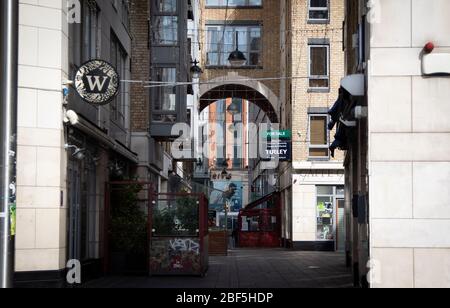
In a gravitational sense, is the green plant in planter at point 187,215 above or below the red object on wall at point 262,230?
above

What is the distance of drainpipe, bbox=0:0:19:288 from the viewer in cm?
704

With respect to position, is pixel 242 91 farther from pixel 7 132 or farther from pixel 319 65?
pixel 7 132

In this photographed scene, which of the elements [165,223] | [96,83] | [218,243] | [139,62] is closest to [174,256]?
[165,223]

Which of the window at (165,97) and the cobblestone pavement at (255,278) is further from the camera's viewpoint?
the window at (165,97)

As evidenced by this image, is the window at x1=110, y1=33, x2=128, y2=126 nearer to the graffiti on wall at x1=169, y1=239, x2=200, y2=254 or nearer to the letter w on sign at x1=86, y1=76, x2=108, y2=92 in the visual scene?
the graffiti on wall at x1=169, y1=239, x2=200, y2=254

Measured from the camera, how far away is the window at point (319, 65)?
3906cm

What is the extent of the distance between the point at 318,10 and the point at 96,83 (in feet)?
83.9

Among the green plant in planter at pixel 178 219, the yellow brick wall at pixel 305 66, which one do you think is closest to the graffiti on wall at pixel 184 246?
the green plant in planter at pixel 178 219

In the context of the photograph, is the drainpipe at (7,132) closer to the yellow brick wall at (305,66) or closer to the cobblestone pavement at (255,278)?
the cobblestone pavement at (255,278)

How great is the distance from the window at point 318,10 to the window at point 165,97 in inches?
467

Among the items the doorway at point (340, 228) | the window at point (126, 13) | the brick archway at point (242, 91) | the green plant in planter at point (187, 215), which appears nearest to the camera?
the green plant in planter at point (187, 215)

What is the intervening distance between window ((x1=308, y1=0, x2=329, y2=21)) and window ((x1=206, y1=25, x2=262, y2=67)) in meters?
7.90

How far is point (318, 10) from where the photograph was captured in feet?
130

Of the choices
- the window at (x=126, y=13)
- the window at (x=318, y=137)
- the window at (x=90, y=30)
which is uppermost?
the window at (x=126, y=13)
